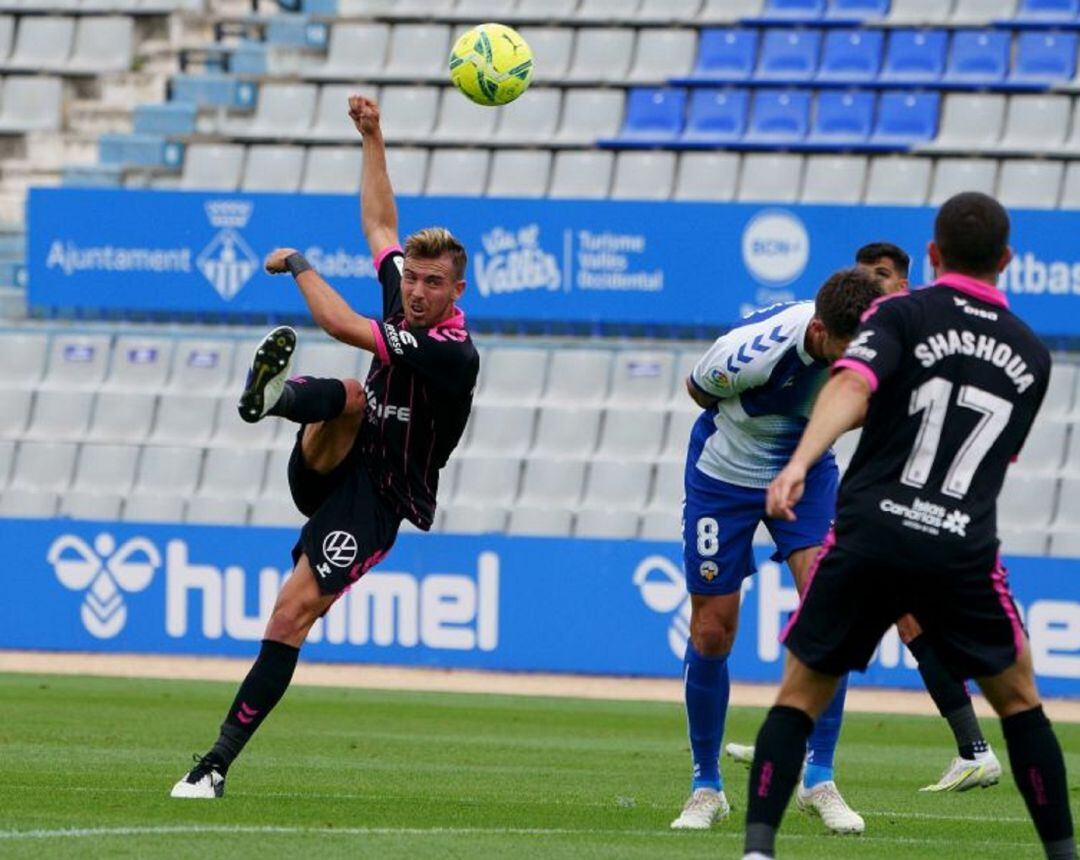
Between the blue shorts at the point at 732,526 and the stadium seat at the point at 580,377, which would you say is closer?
the blue shorts at the point at 732,526

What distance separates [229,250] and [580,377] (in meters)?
3.28

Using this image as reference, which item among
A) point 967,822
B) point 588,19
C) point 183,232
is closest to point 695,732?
point 967,822

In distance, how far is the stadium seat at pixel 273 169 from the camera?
829 inches

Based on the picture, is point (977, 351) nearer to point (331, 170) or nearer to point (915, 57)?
point (915, 57)

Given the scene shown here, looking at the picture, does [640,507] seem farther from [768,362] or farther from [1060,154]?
[768,362]

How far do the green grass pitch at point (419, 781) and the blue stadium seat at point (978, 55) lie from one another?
25.2 ft

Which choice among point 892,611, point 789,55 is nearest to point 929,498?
point 892,611

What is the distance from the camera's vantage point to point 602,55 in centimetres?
2155

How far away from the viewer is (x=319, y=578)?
826 centimetres

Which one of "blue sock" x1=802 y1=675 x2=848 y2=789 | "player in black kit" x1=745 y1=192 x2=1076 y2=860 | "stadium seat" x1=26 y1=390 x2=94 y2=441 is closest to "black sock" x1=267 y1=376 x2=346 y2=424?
"blue sock" x1=802 y1=675 x2=848 y2=789

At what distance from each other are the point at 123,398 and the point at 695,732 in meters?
12.6

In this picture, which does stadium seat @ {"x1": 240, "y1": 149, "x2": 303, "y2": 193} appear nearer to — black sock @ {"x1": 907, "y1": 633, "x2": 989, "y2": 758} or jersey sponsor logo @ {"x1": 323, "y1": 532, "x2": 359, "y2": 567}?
black sock @ {"x1": 907, "y1": 633, "x2": 989, "y2": 758}

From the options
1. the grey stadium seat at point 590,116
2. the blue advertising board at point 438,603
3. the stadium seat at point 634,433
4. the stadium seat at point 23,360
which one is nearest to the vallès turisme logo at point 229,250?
the stadium seat at point 23,360

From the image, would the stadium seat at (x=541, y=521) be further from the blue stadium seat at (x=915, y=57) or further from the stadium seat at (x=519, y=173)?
the blue stadium seat at (x=915, y=57)
